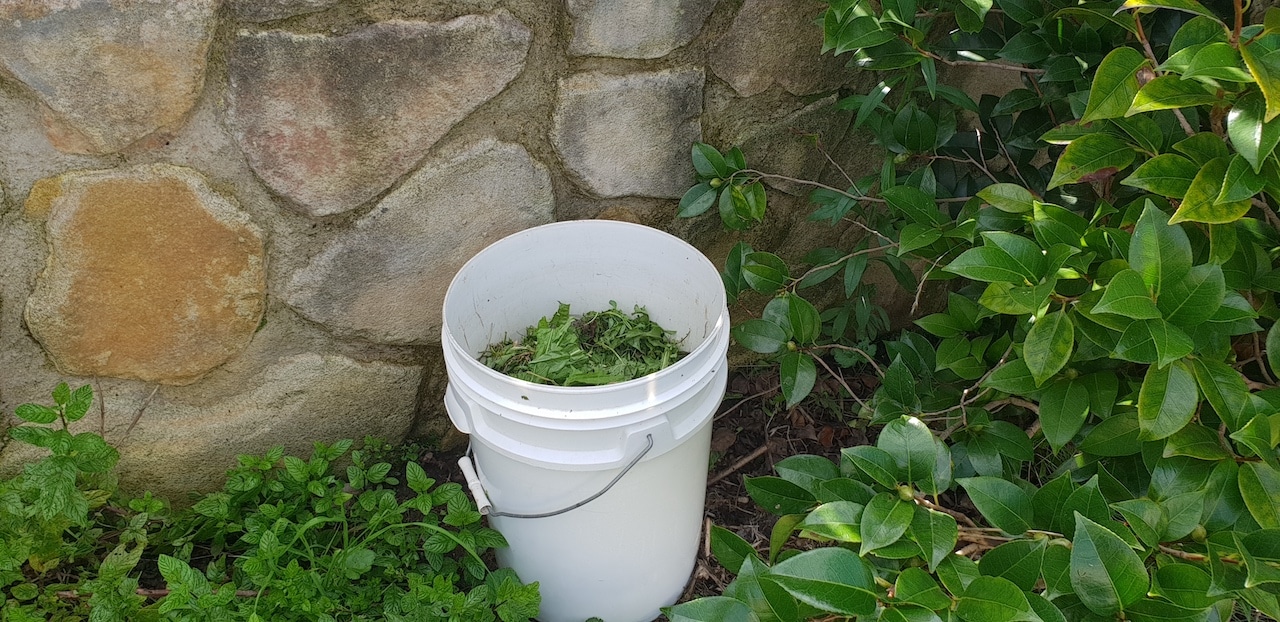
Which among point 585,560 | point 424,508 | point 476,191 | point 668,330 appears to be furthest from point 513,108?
point 585,560

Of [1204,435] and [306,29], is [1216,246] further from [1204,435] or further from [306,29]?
[306,29]

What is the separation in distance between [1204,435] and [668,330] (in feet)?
2.93

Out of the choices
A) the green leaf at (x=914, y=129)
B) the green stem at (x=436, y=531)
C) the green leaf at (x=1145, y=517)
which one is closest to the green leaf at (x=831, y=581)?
the green leaf at (x=1145, y=517)

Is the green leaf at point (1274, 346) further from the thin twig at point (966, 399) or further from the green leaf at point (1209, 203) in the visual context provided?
the thin twig at point (966, 399)

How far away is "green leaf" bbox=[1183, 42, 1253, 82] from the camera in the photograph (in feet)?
2.96

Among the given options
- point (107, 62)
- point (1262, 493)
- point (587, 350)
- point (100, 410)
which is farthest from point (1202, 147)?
point (100, 410)

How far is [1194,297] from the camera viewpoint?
3.18 feet

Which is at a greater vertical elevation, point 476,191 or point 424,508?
point 476,191

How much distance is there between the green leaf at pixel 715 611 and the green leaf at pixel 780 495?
31cm

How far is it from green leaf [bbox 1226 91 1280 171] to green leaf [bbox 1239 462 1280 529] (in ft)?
1.08

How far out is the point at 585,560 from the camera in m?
1.51

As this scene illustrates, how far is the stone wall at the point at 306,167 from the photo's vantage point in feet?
4.17

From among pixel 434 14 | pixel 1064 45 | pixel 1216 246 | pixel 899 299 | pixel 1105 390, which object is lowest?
pixel 899 299

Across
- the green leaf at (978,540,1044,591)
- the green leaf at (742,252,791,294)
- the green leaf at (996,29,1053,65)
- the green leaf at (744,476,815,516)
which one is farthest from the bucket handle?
the green leaf at (996,29,1053,65)
